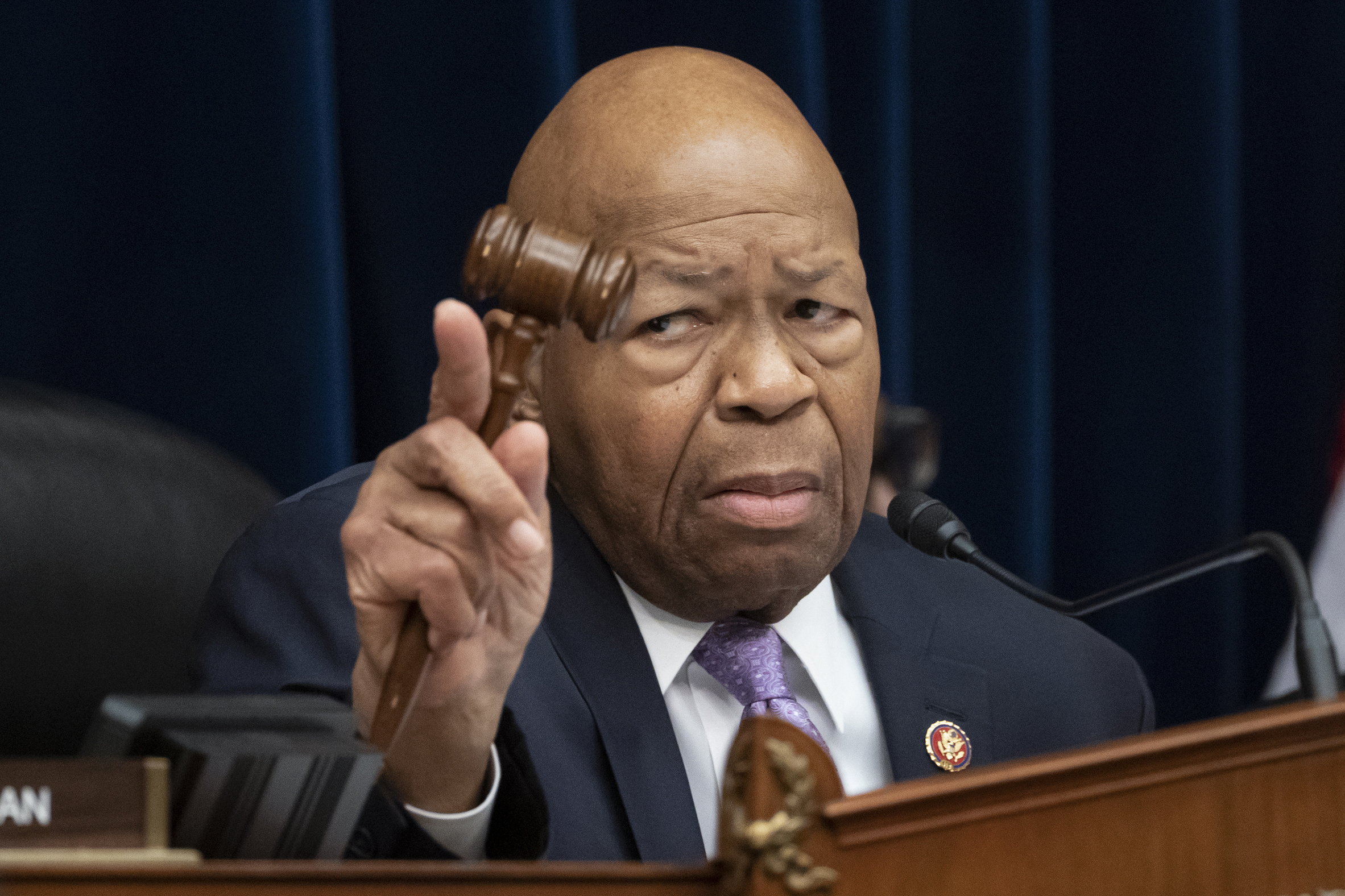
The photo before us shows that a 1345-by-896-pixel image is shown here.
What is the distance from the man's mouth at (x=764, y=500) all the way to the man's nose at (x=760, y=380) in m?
0.05

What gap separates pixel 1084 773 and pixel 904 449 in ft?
4.69

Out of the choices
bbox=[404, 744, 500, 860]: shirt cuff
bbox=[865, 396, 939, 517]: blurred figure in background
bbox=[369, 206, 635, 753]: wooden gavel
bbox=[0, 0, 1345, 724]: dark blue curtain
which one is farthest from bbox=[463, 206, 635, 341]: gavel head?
bbox=[865, 396, 939, 517]: blurred figure in background

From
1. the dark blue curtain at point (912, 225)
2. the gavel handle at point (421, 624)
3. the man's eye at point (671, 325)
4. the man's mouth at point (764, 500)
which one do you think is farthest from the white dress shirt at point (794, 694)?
the dark blue curtain at point (912, 225)

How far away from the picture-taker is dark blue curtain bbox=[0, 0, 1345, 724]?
5.44 feet

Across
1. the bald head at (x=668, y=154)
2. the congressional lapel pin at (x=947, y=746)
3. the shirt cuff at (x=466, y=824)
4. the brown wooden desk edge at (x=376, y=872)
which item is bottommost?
the shirt cuff at (x=466, y=824)

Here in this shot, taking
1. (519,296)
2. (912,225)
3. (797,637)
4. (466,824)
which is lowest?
(466,824)

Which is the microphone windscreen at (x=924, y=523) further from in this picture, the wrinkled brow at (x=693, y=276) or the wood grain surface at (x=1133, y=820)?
the wood grain surface at (x=1133, y=820)

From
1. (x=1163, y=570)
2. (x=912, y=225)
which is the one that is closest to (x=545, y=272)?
(x=1163, y=570)

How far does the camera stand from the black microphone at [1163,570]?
37.9 inches

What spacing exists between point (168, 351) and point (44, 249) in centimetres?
17

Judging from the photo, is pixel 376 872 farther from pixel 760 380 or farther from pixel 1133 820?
pixel 760 380

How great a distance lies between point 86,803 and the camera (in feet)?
1.94

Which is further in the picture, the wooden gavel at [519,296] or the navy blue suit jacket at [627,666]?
the navy blue suit jacket at [627,666]

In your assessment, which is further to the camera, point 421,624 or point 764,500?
point 764,500
